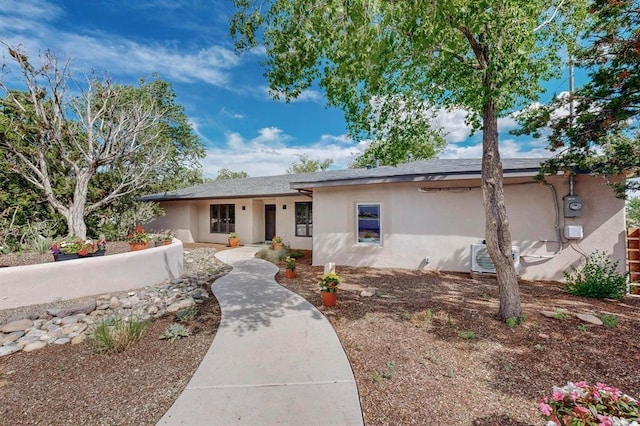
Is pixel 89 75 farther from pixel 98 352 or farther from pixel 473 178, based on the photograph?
pixel 473 178

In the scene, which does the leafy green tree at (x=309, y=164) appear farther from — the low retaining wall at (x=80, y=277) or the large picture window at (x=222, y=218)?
the low retaining wall at (x=80, y=277)

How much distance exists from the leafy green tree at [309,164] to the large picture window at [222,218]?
83.8ft

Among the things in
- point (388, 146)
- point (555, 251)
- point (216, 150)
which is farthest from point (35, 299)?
point (216, 150)

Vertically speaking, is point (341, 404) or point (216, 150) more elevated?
point (216, 150)

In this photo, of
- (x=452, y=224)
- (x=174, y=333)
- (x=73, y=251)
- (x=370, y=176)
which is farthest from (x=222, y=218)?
(x=452, y=224)

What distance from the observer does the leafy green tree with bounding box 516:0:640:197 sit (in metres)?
4.59

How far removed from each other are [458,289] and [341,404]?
4839 millimetres

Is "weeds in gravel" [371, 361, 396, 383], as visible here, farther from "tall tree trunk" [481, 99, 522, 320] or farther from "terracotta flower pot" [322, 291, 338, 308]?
"tall tree trunk" [481, 99, 522, 320]

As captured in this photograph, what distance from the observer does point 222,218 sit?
50.4 ft

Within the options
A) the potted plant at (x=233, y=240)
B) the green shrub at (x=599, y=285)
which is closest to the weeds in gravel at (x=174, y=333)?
the green shrub at (x=599, y=285)

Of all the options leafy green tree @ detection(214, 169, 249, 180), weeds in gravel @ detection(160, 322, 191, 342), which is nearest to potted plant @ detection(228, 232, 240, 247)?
weeds in gravel @ detection(160, 322, 191, 342)

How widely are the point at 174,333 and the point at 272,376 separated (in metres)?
2.00

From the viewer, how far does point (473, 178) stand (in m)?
7.53

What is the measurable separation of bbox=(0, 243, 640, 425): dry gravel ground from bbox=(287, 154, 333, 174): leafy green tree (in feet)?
119
